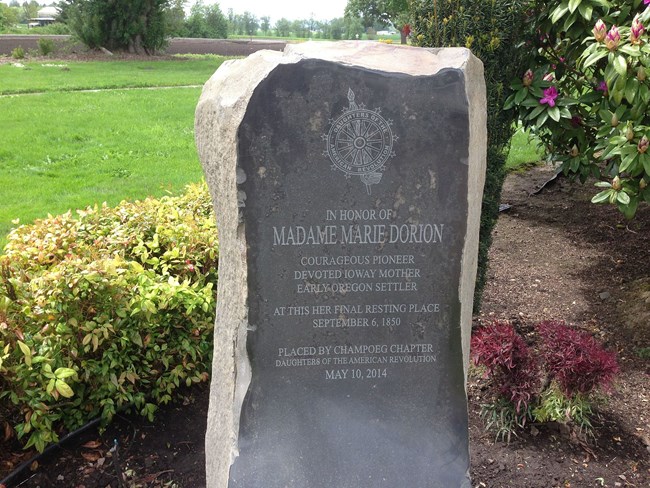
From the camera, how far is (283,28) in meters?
75.8

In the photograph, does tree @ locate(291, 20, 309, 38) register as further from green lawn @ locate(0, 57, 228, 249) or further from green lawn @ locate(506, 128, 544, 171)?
green lawn @ locate(506, 128, 544, 171)

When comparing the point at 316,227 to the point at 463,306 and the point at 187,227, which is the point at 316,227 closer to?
the point at 463,306

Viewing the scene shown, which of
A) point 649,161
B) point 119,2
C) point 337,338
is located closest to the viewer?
point 337,338

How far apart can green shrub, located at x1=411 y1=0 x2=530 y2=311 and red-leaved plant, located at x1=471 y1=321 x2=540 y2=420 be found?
111cm

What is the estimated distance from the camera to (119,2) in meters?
A: 25.5

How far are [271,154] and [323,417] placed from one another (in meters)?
1.22

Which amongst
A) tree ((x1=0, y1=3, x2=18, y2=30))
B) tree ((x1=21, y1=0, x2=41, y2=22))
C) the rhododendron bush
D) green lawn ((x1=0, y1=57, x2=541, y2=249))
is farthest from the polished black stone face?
tree ((x1=21, y1=0, x2=41, y2=22))

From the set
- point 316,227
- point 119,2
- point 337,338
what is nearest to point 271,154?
point 316,227

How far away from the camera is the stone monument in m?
2.59

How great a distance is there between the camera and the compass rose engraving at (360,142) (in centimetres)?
258

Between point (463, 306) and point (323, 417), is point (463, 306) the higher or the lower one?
the higher one

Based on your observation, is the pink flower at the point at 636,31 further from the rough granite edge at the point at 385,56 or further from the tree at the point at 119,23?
the tree at the point at 119,23

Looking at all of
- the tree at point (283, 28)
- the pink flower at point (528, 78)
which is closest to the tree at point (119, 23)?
the pink flower at point (528, 78)

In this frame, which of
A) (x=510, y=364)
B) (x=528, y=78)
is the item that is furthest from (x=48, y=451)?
(x=528, y=78)
